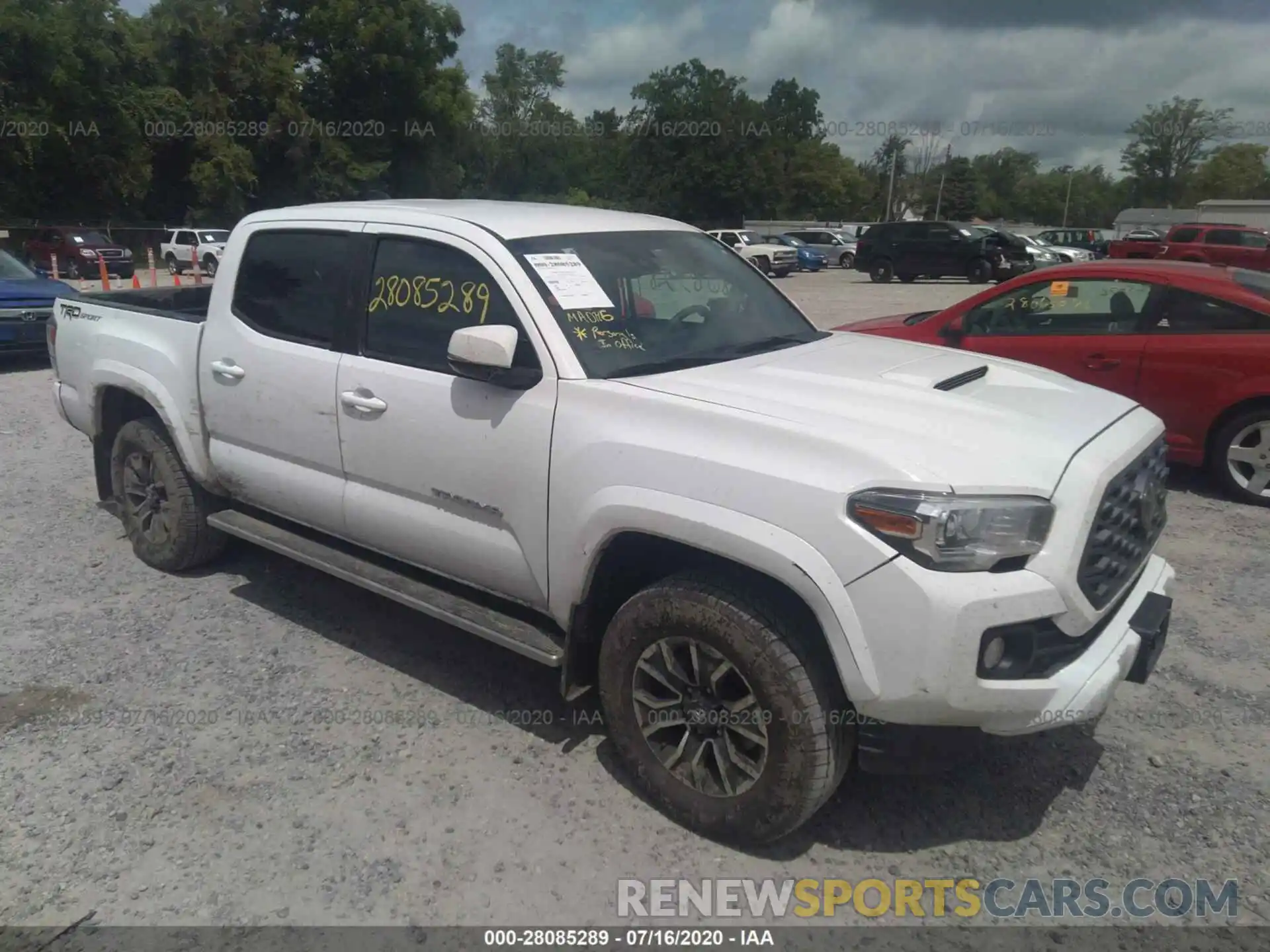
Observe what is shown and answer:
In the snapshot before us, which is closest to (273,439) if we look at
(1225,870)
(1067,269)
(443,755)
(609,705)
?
(443,755)

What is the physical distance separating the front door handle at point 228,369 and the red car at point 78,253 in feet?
86.3

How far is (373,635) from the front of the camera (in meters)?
4.71

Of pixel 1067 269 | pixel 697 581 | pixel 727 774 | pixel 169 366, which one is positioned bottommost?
pixel 727 774

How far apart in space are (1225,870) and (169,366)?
4.87 m

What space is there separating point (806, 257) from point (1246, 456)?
32432mm

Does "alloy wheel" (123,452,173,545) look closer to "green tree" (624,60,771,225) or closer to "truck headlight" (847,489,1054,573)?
"truck headlight" (847,489,1054,573)

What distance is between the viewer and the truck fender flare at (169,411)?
4855 mm

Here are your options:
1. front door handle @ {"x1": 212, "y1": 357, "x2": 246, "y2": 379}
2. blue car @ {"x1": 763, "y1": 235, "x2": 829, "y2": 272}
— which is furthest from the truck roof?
blue car @ {"x1": 763, "y1": 235, "x2": 829, "y2": 272}

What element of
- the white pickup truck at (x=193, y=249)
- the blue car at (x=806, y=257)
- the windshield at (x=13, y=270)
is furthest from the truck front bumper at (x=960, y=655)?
the blue car at (x=806, y=257)

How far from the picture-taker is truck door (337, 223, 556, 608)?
11.3 feet

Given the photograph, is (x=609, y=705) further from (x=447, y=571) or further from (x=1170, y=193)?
(x=1170, y=193)

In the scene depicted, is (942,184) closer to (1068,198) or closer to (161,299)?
(1068,198)

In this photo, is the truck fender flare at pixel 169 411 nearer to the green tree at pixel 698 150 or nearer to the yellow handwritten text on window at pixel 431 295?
the yellow handwritten text on window at pixel 431 295

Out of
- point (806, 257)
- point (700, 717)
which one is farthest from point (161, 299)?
point (806, 257)
